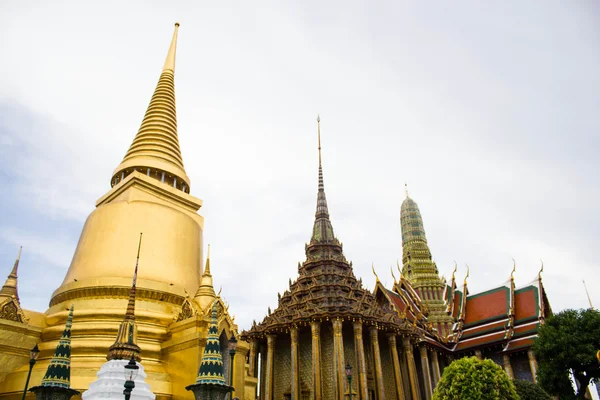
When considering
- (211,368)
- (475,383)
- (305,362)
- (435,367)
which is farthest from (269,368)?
(211,368)

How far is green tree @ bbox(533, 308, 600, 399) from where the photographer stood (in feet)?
62.5

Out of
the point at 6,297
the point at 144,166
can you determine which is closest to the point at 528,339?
the point at 144,166

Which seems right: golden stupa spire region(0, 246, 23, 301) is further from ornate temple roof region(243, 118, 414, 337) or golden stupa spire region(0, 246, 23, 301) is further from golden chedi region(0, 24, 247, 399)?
ornate temple roof region(243, 118, 414, 337)

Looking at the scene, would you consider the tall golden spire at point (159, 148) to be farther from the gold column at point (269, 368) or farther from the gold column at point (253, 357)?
the gold column at point (253, 357)

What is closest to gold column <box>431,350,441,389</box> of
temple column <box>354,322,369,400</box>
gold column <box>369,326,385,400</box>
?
gold column <box>369,326,385,400</box>

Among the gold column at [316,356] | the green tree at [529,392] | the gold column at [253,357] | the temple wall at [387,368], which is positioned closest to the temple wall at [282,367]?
the gold column at [253,357]

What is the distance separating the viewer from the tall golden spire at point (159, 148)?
799 inches

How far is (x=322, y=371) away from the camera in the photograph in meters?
22.0

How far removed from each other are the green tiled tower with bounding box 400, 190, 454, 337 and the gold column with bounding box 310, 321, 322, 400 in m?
12.5

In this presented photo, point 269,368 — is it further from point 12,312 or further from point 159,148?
point 12,312

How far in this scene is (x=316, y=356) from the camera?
68.4 ft

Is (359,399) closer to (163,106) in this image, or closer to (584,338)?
(584,338)

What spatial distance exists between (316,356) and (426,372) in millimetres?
8271

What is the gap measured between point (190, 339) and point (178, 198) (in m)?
7.68
